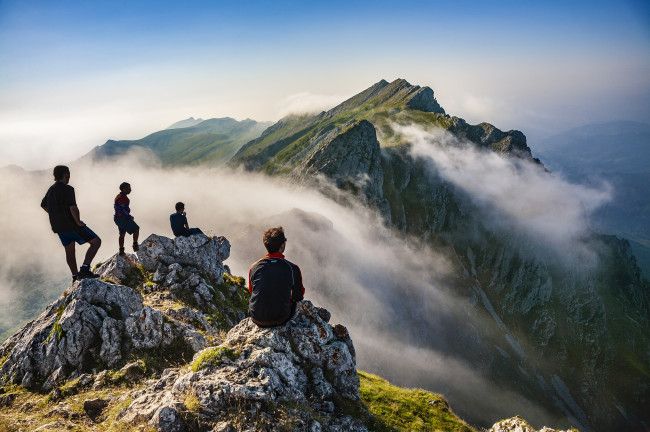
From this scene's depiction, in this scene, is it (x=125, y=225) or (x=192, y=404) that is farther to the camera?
(x=125, y=225)

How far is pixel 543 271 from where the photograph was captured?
143m

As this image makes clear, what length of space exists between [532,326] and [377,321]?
83539 millimetres

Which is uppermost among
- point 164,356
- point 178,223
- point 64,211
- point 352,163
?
point 352,163

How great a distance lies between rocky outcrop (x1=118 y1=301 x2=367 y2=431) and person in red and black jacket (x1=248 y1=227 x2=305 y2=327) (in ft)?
2.34

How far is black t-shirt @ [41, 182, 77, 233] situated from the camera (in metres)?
12.9

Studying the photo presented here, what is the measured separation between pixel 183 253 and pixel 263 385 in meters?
16.0

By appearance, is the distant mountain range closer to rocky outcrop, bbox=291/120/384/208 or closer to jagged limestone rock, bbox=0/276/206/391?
rocky outcrop, bbox=291/120/384/208

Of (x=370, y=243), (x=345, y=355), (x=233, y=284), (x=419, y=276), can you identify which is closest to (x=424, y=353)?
(x=419, y=276)

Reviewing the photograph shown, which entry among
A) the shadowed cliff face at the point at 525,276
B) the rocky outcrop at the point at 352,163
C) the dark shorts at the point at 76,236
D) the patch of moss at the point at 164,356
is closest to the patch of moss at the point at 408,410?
the patch of moss at the point at 164,356

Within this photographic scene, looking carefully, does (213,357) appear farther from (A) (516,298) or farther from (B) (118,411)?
(A) (516,298)

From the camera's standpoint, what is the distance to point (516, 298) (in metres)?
140

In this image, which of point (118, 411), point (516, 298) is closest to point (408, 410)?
point (118, 411)

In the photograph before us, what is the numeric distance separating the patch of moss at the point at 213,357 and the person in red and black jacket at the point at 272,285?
4.15 ft

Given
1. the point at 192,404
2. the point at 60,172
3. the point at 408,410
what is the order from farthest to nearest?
the point at 408,410, the point at 60,172, the point at 192,404
